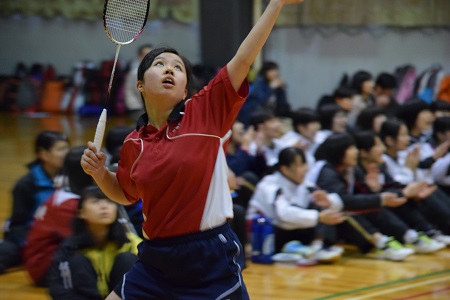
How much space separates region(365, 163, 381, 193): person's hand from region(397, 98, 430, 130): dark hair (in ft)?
5.16

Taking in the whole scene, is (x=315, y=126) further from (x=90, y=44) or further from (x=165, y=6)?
(x=90, y=44)

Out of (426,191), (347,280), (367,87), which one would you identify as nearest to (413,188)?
(426,191)

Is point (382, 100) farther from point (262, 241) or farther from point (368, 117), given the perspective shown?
point (262, 241)

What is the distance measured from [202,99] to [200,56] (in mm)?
10818

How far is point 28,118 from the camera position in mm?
15086

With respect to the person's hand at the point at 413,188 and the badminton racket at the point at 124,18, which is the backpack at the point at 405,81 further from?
the badminton racket at the point at 124,18

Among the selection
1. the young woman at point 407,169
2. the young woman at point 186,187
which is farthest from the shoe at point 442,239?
the young woman at point 186,187

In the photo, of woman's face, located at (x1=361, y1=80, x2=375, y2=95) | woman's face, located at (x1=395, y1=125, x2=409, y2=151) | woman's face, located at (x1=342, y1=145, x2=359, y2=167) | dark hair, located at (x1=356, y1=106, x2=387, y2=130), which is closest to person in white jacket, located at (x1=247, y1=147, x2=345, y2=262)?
woman's face, located at (x1=342, y1=145, x2=359, y2=167)

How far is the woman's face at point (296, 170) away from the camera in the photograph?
6.16 meters

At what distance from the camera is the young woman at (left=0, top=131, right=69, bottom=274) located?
5.88 metres

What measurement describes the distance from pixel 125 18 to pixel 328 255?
3.01m

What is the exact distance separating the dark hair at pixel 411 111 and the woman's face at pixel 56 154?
3.58 metres

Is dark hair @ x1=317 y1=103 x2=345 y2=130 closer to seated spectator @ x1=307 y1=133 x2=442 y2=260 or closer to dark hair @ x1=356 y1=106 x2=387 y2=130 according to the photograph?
dark hair @ x1=356 y1=106 x2=387 y2=130

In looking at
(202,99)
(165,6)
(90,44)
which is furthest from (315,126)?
(90,44)
